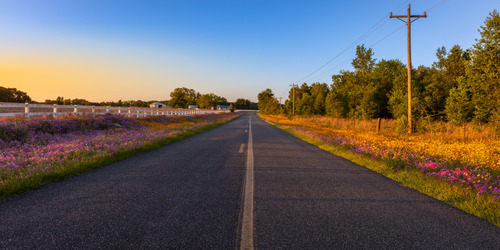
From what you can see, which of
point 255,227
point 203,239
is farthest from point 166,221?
point 255,227

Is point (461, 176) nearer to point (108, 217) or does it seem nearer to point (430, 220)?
point (430, 220)

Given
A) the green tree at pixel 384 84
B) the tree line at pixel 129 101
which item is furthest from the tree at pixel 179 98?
the green tree at pixel 384 84

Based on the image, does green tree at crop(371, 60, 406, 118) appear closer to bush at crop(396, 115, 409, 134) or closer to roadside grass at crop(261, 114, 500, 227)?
bush at crop(396, 115, 409, 134)

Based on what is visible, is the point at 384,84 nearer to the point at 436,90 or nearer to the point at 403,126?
the point at 436,90

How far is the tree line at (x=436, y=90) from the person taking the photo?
1605cm

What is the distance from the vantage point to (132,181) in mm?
4621

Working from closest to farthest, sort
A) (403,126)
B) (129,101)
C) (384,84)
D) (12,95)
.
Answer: (403,126)
(384,84)
(12,95)
(129,101)

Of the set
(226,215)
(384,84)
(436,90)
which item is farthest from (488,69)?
(384,84)

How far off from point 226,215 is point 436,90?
3716 cm

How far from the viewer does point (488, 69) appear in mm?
15430

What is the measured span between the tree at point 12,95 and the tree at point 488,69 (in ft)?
248

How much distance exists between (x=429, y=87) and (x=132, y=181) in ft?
128

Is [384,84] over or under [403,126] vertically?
over

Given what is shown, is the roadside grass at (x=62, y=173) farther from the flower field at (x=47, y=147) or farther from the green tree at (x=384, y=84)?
the green tree at (x=384, y=84)
